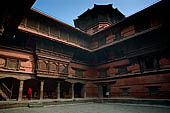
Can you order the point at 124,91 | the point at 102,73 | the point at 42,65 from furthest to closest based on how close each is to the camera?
1. the point at 102,73
2. the point at 124,91
3. the point at 42,65

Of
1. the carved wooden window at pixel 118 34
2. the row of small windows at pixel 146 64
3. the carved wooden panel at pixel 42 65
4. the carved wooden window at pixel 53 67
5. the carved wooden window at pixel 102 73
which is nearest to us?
the row of small windows at pixel 146 64

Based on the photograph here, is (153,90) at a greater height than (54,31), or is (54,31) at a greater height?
(54,31)

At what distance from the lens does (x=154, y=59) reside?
11.4 meters

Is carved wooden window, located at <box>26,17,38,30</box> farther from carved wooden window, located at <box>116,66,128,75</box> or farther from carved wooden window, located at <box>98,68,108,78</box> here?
carved wooden window, located at <box>116,66,128,75</box>

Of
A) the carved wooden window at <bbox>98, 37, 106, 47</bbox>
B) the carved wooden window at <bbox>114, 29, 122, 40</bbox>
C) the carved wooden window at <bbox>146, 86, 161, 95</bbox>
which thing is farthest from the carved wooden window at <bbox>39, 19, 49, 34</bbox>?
the carved wooden window at <bbox>146, 86, 161, 95</bbox>

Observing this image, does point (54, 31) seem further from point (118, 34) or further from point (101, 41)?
point (118, 34)

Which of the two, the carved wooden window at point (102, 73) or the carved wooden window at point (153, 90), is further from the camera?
the carved wooden window at point (102, 73)

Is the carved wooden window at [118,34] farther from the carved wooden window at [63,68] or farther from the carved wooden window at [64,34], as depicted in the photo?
the carved wooden window at [63,68]

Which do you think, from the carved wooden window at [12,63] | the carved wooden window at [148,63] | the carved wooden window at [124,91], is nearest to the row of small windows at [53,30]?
the carved wooden window at [12,63]

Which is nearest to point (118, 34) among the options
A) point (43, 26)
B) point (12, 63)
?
point (43, 26)

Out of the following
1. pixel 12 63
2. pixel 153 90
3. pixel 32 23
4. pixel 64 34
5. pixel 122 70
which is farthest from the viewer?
pixel 64 34

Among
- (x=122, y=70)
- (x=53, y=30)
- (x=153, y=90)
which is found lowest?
(x=153, y=90)

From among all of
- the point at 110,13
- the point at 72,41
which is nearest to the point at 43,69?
the point at 72,41

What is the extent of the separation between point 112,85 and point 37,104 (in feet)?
27.5
